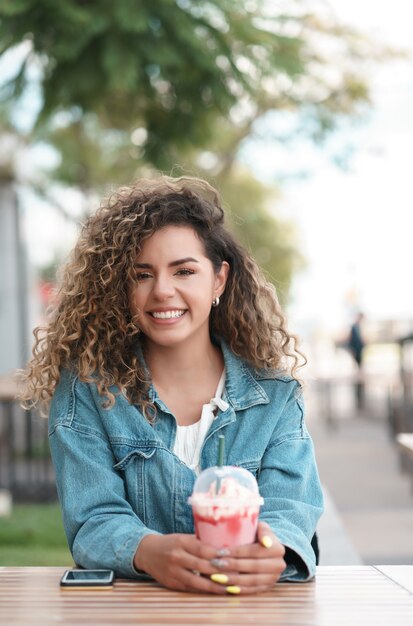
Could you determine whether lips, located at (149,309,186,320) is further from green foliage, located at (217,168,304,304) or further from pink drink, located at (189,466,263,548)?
green foliage, located at (217,168,304,304)

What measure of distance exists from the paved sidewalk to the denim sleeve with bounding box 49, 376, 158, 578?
8.32 feet

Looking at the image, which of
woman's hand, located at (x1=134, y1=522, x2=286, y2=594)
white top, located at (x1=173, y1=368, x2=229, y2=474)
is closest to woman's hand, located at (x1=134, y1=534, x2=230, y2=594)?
woman's hand, located at (x1=134, y1=522, x2=286, y2=594)

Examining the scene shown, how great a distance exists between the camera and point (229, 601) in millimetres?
2080

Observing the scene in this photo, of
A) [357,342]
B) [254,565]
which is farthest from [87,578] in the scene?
[357,342]

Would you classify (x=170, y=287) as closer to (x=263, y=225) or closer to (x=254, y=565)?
(x=254, y=565)

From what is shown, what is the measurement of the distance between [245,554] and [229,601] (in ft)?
0.31

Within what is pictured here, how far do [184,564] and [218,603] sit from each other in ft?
0.34

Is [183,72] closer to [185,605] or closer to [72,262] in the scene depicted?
[72,262]

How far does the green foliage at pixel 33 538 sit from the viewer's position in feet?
19.1

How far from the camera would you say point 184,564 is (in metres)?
2.11

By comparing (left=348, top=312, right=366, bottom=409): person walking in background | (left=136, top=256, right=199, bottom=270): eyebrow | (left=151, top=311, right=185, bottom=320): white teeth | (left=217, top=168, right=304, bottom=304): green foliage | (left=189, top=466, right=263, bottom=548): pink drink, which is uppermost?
(left=217, top=168, right=304, bottom=304): green foliage

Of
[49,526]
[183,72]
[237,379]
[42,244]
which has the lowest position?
[49,526]

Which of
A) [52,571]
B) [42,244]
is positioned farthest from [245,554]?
[42,244]

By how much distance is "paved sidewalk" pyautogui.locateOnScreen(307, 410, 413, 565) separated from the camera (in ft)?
21.4
